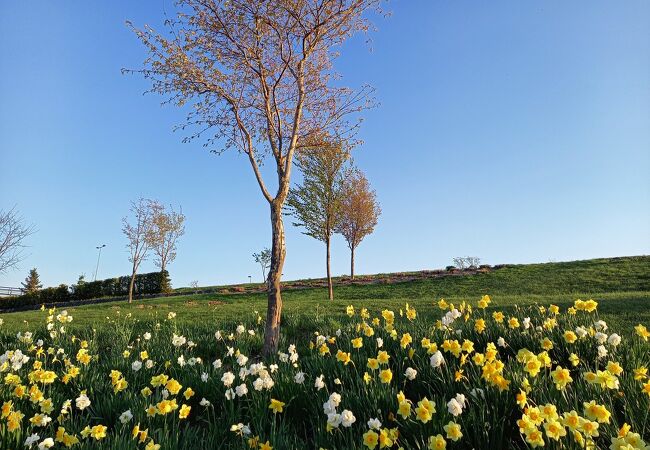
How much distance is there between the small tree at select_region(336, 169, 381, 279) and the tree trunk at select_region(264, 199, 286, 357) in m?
23.3

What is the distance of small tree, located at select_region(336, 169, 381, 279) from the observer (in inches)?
1248

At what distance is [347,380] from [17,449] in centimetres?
309

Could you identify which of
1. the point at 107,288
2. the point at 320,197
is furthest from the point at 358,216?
the point at 107,288

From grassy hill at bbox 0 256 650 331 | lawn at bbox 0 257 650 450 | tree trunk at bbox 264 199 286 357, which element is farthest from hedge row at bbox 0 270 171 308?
tree trunk at bbox 264 199 286 357

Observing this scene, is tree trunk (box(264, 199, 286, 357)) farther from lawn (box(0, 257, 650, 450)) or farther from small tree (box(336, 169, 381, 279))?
small tree (box(336, 169, 381, 279))

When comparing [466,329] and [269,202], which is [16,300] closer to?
[269,202]

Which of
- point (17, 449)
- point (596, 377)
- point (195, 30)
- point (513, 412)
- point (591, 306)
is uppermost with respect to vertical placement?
point (195, 30)

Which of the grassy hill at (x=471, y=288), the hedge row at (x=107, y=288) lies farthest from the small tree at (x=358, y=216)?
the hedge row at (x=107, y=288)

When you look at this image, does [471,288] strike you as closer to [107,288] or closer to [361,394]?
[361,394]

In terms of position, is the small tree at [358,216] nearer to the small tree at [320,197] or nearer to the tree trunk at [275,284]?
the small tree at [320,197]

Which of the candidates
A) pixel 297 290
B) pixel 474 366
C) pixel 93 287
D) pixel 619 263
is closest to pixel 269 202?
pixel 474 366

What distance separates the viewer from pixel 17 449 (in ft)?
11.0

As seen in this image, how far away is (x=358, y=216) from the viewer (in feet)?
106

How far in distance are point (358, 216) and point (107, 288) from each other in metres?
24.6
